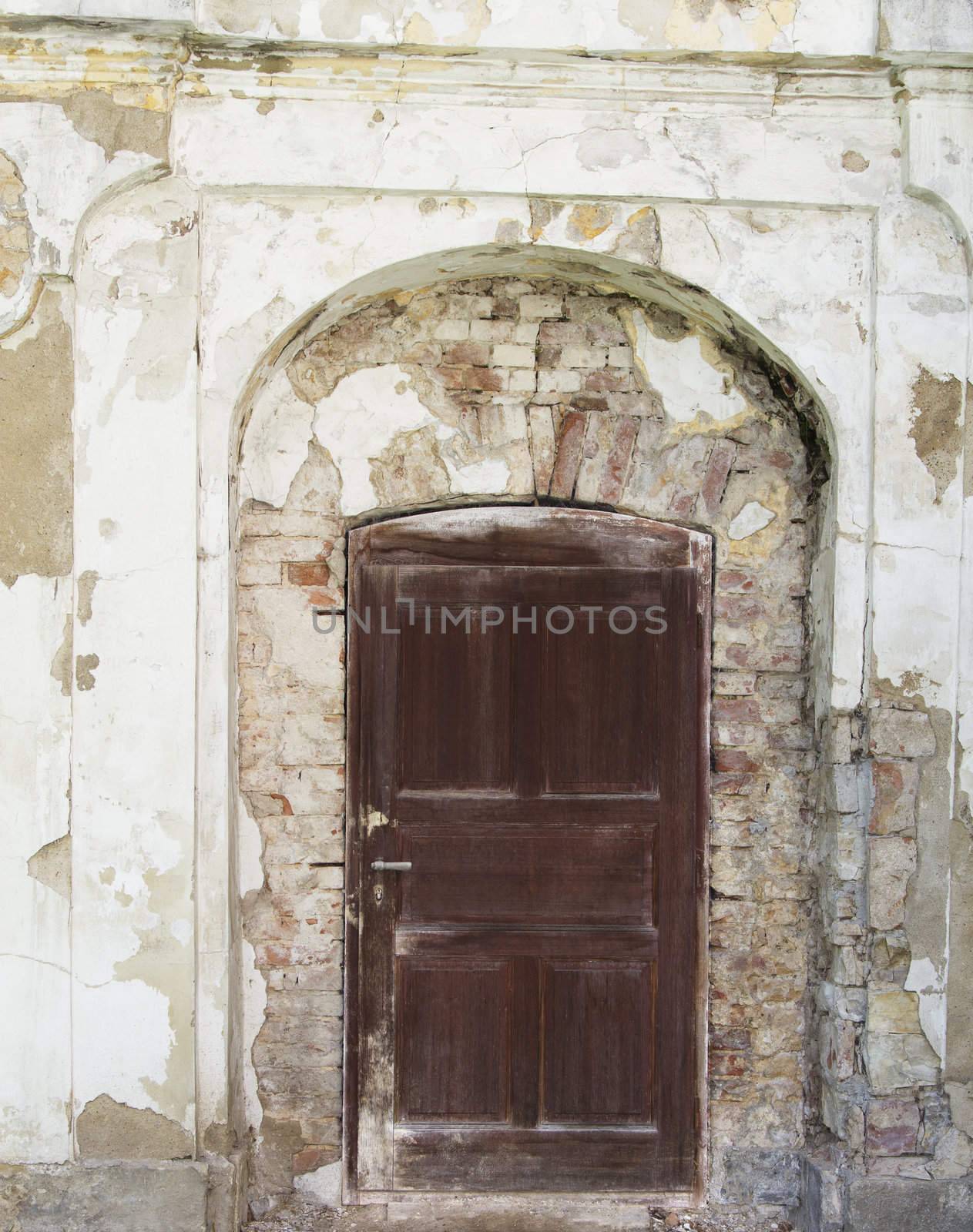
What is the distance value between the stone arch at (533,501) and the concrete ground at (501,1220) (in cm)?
8

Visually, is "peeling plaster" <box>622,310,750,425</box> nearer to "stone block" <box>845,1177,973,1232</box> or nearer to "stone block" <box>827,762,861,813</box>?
"stone block" <box>827,762,861,813</box>

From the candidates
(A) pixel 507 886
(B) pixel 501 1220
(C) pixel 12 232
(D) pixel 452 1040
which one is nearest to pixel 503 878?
(A) pixel 507 886

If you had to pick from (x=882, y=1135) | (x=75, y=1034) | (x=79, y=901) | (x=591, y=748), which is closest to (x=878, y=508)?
(x=591, y=748)

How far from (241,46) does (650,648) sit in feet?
6.58

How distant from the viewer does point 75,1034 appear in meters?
2.80

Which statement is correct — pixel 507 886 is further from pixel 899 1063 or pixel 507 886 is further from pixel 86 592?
pixel 86 592

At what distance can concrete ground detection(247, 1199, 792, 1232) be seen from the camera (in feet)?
9.94

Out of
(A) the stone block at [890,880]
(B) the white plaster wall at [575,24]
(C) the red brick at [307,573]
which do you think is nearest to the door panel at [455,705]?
(C) the red brick at [307,573]

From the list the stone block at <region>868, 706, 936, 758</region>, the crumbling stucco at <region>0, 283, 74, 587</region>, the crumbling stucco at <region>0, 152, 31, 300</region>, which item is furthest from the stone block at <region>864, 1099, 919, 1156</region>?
the crumbling stucco at <region>0, 152, 31, 300</region>

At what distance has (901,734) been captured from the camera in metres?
2.88

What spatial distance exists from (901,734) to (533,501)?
1.23 meters

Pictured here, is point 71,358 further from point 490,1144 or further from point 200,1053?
point 490,1144

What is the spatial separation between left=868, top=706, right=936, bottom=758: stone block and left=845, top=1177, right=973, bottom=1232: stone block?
3.79 ft

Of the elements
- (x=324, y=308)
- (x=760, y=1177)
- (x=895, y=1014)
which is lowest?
(x=760, y=1177)
